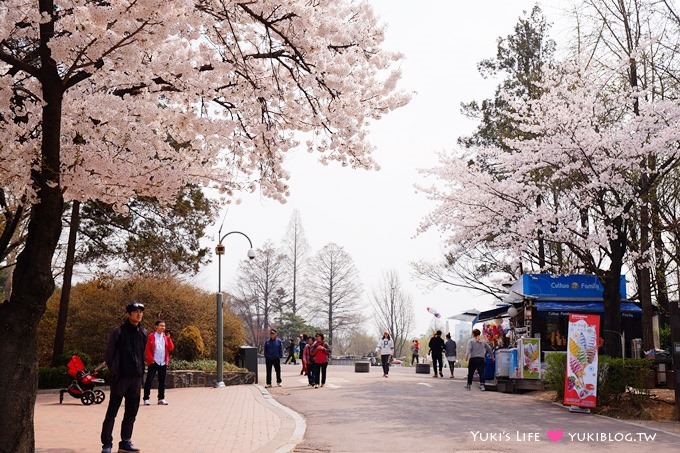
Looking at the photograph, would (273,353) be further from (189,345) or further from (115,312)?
(115,312)

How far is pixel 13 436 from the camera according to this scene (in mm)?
7410

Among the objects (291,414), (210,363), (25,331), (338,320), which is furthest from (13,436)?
(338,320)

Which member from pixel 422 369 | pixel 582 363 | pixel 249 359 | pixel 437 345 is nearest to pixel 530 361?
pixel 582 363

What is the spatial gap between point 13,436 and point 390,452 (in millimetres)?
4198

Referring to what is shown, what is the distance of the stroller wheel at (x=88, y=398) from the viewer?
15.7 metres

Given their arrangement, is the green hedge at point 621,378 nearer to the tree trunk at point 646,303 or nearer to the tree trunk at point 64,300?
the tree trunk at point 646,303

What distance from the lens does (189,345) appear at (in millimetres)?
25031

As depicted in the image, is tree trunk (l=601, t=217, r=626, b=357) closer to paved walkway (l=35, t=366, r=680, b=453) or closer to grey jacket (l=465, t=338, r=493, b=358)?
grey jacket (l=465, t=338, r=493, b=358)

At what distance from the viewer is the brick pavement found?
9.10 m

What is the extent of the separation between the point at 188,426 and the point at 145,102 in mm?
4993

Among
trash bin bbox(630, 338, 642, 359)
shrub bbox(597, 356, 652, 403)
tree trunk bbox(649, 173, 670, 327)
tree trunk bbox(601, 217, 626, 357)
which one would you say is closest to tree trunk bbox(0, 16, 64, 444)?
shrub bbox(597, 356, 652, 403)

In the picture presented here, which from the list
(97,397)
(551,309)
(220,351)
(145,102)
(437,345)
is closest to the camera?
(145,102)

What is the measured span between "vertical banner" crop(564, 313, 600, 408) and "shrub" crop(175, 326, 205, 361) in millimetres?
13892

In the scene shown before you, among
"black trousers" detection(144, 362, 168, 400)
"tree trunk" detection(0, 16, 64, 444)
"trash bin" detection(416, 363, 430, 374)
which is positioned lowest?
"trash bin" detection(416, 363, 430, 374)
